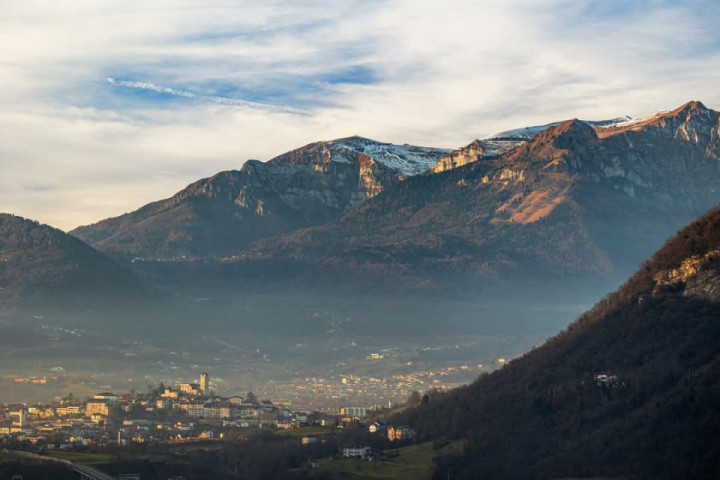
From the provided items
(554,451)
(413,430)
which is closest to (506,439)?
(554,451)

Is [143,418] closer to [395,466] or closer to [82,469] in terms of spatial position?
[82,469]

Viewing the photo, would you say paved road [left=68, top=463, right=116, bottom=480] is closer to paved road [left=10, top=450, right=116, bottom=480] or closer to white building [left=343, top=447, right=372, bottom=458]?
paved road [left=10, top=450, right=116, bottom=480]

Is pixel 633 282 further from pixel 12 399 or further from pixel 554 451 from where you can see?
pixel 12 399

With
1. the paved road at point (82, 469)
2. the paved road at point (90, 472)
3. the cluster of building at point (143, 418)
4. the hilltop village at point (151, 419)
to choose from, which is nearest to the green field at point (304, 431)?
the hilltop village at point (151, 419)

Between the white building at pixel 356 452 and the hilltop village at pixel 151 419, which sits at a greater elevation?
the hilltop village at pixel 151 419

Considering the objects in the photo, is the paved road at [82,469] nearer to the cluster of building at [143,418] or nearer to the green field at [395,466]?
the cluster of building at [143,418]

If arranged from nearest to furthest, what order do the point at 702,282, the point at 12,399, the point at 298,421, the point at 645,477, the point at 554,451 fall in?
the point at 645,477 → the point at 554,451 → the point at 702,282 → the point at 298,421 → the point at 12,399

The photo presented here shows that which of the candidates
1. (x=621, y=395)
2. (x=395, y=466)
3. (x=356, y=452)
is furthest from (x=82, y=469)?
(x=621, y=395)
